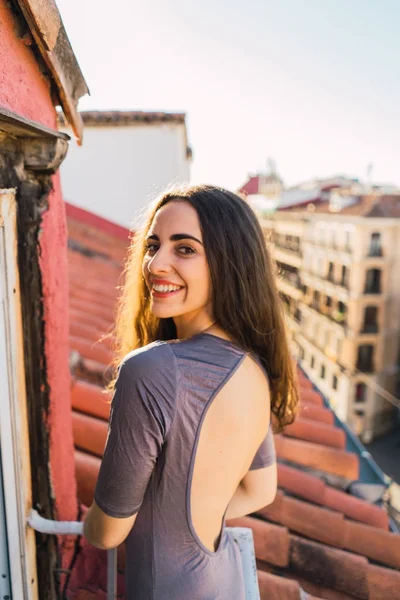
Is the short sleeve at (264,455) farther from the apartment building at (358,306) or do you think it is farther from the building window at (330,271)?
the building window at (330,271)

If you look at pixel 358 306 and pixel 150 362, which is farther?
pixel 358 306

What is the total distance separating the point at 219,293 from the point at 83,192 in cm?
756

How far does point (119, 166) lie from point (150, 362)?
7.79 meters

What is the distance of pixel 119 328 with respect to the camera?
1757 millimetres

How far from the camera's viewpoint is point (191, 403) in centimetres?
105

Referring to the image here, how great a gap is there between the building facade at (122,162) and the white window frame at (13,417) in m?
6.84

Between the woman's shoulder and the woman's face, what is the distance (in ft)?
0.67

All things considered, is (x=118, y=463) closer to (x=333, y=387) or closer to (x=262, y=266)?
(x=262, y=266)

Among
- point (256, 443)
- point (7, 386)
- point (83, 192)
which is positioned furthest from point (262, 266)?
point (83, 192)

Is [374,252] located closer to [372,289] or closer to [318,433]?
[372,289]

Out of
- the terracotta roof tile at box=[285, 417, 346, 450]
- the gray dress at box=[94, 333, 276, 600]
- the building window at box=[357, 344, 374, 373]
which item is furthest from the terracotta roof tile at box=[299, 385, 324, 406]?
the building window at box=[357, 344, 374, 373]

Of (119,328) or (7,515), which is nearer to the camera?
(7,515)

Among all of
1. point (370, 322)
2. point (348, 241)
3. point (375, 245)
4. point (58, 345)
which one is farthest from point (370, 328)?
point (58, 345)

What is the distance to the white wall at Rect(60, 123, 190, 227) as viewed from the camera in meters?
8.00
